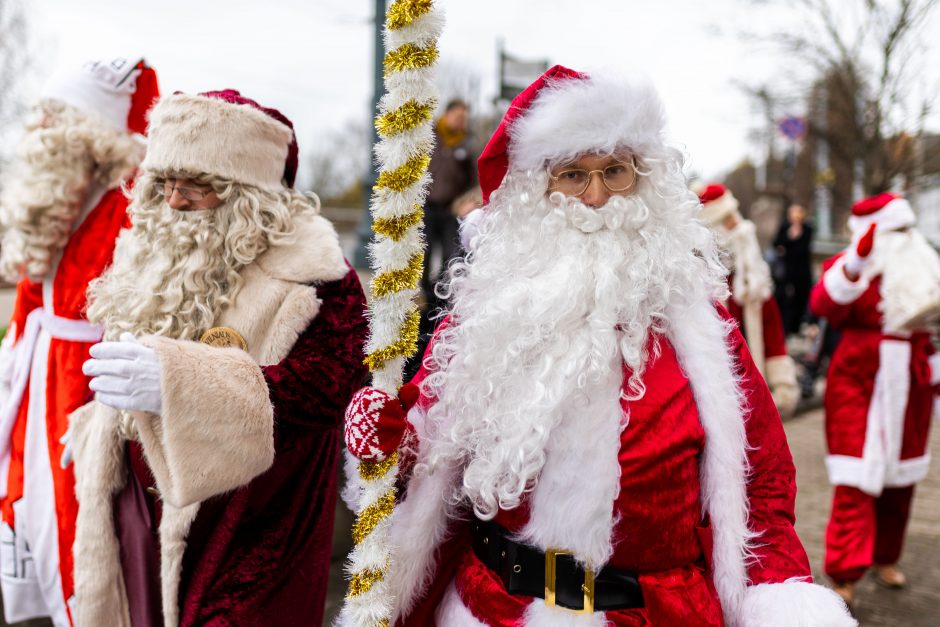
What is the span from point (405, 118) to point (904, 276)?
12.2 feet

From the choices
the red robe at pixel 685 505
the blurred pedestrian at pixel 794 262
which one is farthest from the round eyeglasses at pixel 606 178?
the blurred pedestrian at pixel 794 262

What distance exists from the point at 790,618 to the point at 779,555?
172mm

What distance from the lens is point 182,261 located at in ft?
8.39

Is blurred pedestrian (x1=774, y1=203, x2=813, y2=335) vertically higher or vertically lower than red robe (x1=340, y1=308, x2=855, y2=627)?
lower

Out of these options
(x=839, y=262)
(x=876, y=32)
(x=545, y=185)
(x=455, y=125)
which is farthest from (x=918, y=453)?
(x=876, y=32)

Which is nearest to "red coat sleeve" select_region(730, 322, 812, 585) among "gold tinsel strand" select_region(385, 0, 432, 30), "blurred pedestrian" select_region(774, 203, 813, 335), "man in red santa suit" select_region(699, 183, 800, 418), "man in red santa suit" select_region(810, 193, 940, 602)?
"gold tinsel strand" select_region(385, 0, 432, 30)

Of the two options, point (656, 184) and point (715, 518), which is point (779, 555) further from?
point (656, 184)

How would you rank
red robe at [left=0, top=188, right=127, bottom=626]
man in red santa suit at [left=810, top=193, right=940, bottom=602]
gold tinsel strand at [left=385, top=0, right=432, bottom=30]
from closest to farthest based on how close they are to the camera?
1. gold tinsel strand at [left=385, top=0, right=432, bottom=30]
2. red robe at [left=0, top=188, right=127, bottom=626]
3. man in red santa suit at [left=810, top=193, right=940, bottom=602]

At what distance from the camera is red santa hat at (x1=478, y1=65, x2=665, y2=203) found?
2.07 meters

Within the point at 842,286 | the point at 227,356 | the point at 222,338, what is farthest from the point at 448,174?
the point at 227,356

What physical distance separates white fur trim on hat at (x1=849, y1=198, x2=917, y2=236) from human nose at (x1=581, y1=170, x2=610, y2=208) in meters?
3.32

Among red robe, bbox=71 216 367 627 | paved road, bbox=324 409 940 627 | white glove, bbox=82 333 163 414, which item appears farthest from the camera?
paved road, bbox=324 409 940 627

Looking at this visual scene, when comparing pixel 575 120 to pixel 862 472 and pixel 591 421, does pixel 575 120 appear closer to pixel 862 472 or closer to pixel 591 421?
pixel 591 421

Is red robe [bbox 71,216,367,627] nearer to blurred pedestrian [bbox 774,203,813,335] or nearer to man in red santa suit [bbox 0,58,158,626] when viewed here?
man in red santa suit [bbox 0,58,158,626]
